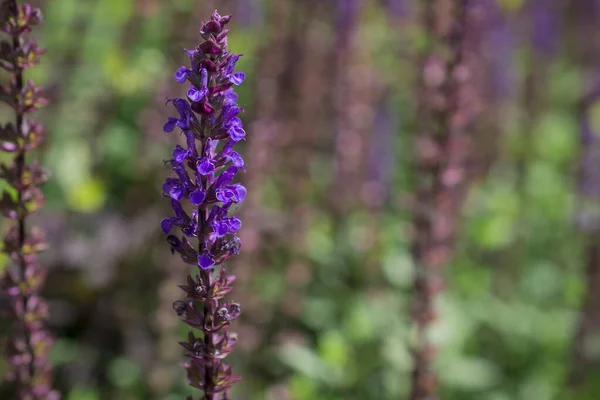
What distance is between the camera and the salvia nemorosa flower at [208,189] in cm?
127

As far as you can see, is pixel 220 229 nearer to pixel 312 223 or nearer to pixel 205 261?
pixel 205 261

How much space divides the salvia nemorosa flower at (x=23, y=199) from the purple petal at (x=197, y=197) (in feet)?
1.39

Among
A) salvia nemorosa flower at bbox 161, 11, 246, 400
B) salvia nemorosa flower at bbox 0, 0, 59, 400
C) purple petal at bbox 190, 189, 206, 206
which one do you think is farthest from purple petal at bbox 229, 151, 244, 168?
salvia nemorosa flower at bbox 0, 0, 59, 400

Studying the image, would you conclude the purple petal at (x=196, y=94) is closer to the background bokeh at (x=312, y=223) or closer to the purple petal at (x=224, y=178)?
the purple petal at (x=224, y=178)

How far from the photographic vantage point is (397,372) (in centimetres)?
314

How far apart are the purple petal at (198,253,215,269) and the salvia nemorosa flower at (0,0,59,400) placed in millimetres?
448

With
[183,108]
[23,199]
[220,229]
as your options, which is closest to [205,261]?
[220,229]

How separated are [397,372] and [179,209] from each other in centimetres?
200

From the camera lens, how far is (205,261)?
4.30ft

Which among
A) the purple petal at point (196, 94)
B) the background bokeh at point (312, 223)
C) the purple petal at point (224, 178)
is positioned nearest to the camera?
the purple petal at point (196, 94)

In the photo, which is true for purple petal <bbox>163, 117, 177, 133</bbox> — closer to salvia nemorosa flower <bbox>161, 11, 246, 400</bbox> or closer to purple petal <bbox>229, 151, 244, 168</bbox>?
salvia nemorosa flower <bbox>161, 11, 246, 400</bbox>


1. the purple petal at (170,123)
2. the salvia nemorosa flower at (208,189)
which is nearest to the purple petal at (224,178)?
the salvia nemorosa flower at (208,189)

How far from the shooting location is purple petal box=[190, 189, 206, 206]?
1273mm

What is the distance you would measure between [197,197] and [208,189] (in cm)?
5
